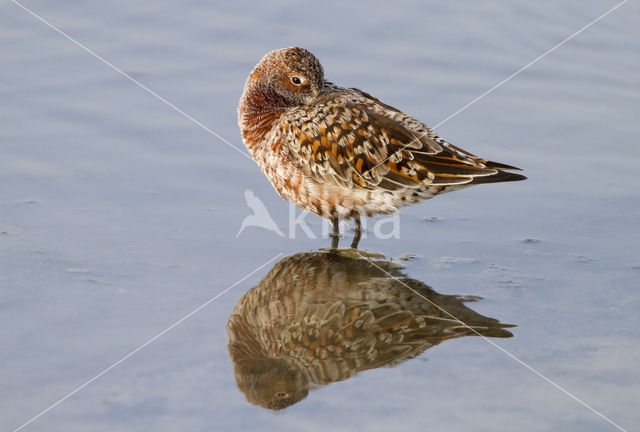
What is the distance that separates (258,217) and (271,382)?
229 centimetres

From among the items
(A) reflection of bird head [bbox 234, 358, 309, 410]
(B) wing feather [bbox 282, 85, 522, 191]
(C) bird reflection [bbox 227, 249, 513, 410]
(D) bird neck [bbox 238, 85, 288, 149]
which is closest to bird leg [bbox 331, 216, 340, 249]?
(B) wing feather [bbox 282, 85, 522, 191]

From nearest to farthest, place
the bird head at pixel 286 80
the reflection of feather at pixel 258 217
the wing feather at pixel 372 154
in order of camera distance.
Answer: the wing feather at pixel 372 154 → the reflection of feather at pixel 258 217 → the bird head at pixel 286 80

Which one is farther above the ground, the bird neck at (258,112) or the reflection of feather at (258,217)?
the bird neck at (258,112)

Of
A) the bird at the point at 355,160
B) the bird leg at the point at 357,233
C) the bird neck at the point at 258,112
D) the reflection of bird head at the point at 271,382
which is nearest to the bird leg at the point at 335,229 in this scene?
the bird at the point at 355,160

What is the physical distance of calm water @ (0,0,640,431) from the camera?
4.36m

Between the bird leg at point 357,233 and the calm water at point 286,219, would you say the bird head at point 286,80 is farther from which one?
the bird leg at point 357,233

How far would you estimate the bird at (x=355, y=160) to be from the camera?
6336mm

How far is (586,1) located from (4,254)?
7119 millimetres

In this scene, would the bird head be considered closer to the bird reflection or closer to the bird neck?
the bird neck

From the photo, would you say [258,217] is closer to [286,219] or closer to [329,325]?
[286,219]

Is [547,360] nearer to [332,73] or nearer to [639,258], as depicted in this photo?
[639,258]

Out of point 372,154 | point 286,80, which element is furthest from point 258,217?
point 286,80

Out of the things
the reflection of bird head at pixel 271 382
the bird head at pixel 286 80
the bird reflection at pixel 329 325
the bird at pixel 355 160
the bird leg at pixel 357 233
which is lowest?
the reflection of bird head at pixel 271 382

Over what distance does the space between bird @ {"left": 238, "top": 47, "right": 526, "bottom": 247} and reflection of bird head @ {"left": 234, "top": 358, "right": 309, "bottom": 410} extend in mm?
1916
